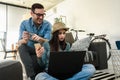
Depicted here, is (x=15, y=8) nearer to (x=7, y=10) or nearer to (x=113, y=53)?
(x=7, y=10)

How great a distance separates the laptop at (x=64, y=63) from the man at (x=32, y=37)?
1.03 feet

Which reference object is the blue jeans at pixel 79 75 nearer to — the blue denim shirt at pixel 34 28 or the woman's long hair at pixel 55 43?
the woman's long hair at pixel 55 43

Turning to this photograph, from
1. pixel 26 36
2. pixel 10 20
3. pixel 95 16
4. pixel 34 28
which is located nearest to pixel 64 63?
pixel 26 36

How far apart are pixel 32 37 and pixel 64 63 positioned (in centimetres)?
52

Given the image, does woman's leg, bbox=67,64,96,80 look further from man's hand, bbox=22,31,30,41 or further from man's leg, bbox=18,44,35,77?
man's hand, bbox=22,31,30,41

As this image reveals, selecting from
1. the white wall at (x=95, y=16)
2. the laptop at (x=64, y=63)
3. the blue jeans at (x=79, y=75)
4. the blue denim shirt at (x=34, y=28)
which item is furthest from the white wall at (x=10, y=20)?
the laptop at (x=64, y=63)

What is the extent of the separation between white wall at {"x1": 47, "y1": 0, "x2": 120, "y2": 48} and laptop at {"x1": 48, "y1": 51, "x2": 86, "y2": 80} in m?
2.49

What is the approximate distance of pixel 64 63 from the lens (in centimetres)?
152

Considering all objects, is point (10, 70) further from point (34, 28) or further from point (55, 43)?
point (34, 28)

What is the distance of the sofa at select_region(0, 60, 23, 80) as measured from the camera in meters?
0.72

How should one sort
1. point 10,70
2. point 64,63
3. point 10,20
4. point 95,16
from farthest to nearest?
point 10,20 < point 95,16 < point 64,63 < point 10,70

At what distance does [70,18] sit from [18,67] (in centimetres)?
435

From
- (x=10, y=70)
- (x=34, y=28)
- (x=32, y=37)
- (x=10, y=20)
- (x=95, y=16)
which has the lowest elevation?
(x=10, y=70)

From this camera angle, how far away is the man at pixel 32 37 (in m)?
1.82
